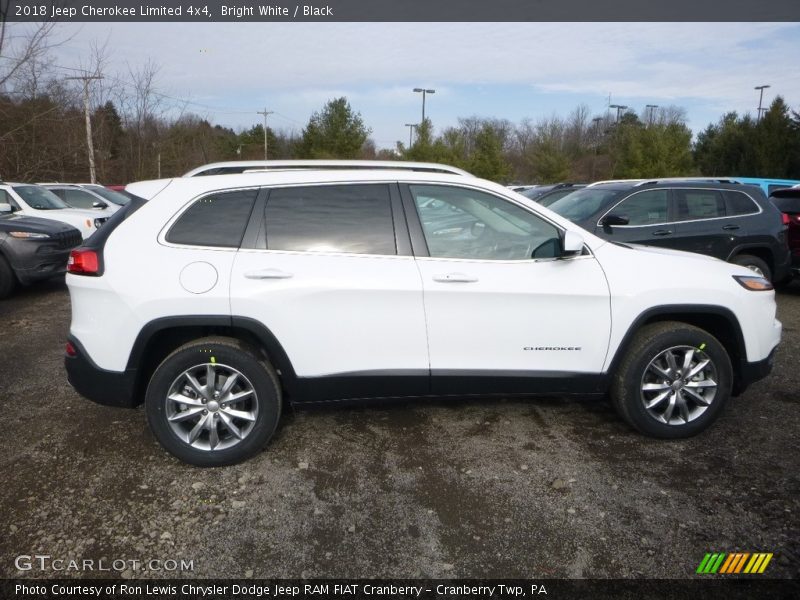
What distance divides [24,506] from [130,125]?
95.7ft

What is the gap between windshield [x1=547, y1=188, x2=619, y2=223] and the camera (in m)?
7.05

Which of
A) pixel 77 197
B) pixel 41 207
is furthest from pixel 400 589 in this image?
pixel 77 197

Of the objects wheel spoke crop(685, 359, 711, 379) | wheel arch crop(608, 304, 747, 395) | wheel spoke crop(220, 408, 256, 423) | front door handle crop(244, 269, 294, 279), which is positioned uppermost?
front door handle crop(244, 269, 294, 279)

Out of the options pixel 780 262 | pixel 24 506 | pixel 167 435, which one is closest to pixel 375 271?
pixel 167 435

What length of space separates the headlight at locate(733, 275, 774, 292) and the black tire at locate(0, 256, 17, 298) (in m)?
8.99

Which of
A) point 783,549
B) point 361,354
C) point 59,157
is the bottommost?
point 783,549

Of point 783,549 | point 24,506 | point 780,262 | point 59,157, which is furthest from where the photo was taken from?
point 59,157

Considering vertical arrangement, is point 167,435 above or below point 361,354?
below

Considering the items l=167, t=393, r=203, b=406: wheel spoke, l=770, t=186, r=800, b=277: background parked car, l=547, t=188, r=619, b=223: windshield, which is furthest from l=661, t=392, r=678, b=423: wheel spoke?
l=770, t=186, r=800, b=277: background parked car

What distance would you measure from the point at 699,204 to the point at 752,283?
4.09 m

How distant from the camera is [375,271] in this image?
→ 325 cm

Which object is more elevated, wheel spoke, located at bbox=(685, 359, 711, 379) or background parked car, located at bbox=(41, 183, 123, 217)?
background parked car, located at bbox=(41, 183, 123, 217)

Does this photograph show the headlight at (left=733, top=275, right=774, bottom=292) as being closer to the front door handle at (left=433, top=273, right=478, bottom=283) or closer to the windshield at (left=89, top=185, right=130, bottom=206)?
the front door handle at (left=433, top=273, right=478, bottom=283)

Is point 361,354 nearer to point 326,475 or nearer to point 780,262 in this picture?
point 326,475
